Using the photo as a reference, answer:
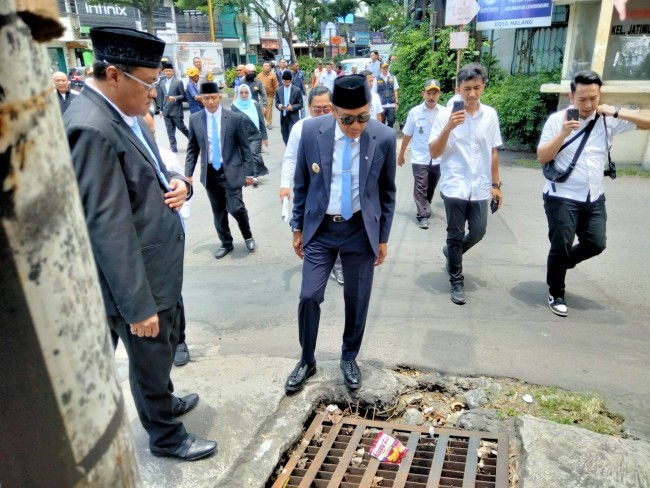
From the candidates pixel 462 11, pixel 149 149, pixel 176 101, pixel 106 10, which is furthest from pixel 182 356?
pixel 106 10

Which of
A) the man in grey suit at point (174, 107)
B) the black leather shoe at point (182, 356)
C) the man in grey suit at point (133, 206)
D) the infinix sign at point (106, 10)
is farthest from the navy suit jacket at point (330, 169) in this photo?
the infinix sign at point (106, 10)

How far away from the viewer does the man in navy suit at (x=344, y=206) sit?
3.07 meters

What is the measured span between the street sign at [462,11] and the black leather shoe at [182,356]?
6.22 metres

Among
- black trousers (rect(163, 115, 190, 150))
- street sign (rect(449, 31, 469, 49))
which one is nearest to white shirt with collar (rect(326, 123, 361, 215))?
street sign (rect(449, 31, 469, 49))

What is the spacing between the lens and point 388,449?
2.81 m

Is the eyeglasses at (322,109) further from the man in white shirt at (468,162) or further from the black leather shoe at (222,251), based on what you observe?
the black leather shoe at (222,251)

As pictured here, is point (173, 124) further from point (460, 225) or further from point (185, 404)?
point (185, 404)

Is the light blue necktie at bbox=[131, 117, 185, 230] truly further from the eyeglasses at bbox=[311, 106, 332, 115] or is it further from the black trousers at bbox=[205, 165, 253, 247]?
the black trousers at bbox=[205, 165, 253, 247]

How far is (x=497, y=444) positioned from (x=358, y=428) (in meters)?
0.77

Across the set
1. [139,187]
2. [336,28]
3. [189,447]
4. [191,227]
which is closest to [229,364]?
[189,447]

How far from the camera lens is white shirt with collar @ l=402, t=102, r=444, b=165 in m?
6.36

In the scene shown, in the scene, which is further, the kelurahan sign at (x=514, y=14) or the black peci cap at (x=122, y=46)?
the kelurahan sign at (x=514, y=14)

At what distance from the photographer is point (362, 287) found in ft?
10.4

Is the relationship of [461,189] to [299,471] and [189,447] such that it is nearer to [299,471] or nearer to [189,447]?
[299,471]
